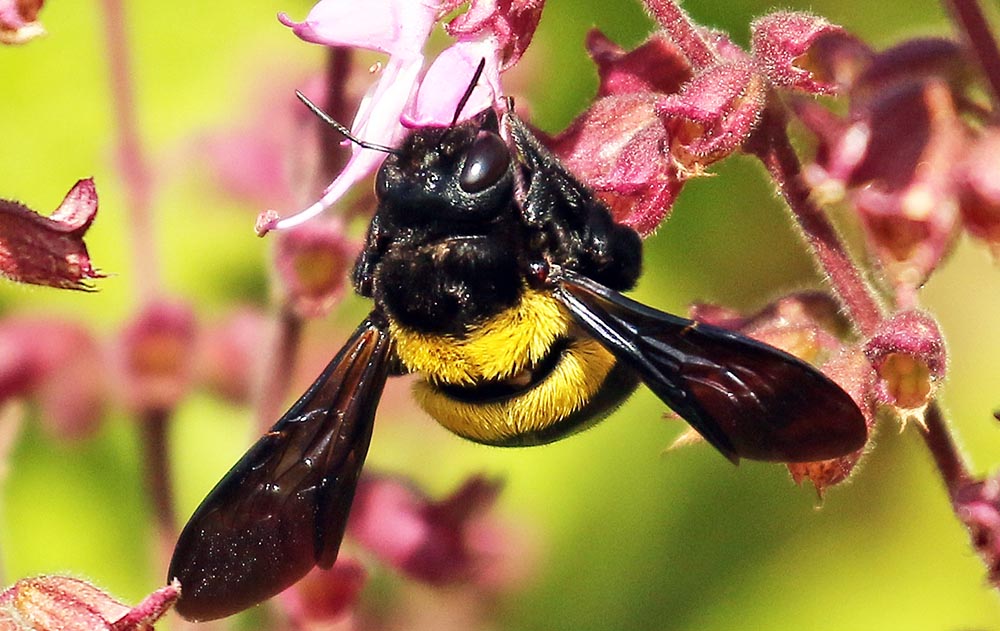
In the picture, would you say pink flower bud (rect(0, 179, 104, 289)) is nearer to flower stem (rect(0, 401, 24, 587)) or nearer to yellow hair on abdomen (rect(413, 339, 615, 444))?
yellow hair on abdomen (rect(413, 339, 615, 444))

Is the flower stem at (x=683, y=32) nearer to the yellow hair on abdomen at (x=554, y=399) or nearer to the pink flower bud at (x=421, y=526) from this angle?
the yellow hair on abdomen at (x=554, y=399)

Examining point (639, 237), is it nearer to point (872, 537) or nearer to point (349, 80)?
point (349, 80)

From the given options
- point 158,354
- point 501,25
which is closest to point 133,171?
point 158,354

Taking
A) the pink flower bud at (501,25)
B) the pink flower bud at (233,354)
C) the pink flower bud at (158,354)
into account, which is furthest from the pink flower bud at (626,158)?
A: the pink flower bud at (233,354)

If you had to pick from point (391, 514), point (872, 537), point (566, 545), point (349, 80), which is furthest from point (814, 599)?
point (349, 80)

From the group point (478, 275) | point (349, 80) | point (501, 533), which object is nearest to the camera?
point (478, 275)

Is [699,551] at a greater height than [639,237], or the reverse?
[639,237]

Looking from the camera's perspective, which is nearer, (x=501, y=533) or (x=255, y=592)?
(x=255, y=592)
